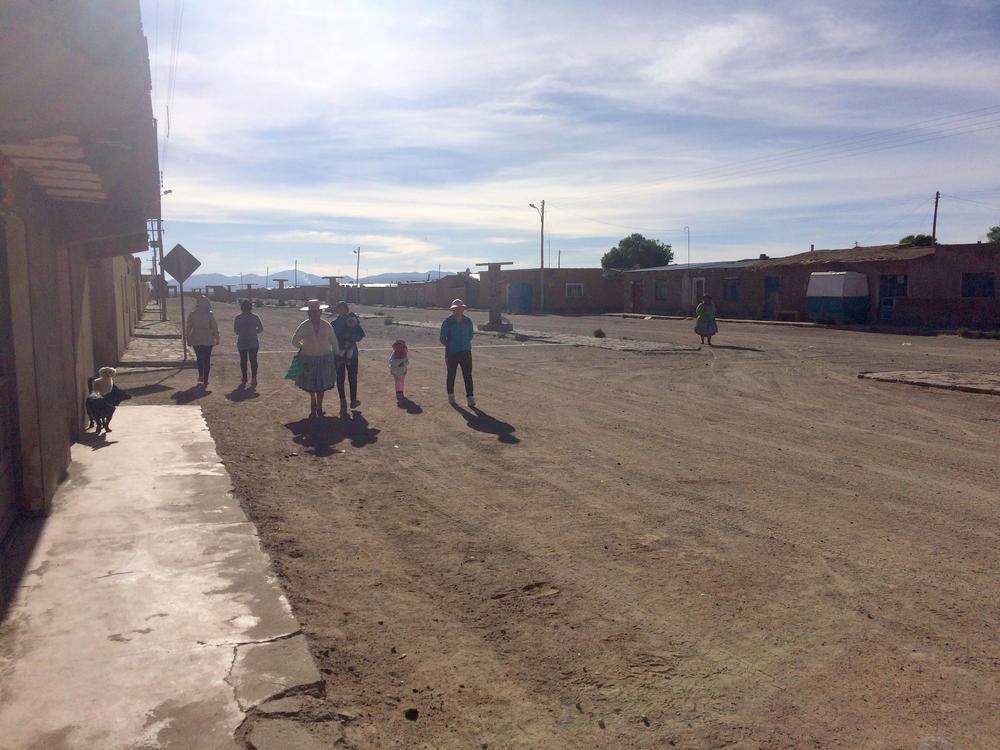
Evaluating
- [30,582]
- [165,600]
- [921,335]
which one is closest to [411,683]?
[165,600]

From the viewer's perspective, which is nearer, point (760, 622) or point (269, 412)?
point (760, 622)

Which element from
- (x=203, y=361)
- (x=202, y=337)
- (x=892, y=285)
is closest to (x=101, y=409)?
(x=203, y=361)

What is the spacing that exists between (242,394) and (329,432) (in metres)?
4.23

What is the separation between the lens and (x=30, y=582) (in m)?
5.17

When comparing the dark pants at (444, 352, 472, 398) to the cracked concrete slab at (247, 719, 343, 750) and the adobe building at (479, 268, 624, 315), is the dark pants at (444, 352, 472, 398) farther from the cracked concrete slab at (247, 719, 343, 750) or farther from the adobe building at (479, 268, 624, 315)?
the adobe building at (479, 268, 624, 315)

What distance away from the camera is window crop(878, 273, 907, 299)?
34.6 meters

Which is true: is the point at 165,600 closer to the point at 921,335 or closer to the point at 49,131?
the point at 49,131

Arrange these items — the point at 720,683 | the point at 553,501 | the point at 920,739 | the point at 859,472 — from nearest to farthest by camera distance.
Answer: the point at 920,739
the point at 720,683
the point at 553,501
the point at 859,472

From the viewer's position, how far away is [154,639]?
440 cm

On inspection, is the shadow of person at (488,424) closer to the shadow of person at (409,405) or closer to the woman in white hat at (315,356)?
the shadow of person at (409,405)

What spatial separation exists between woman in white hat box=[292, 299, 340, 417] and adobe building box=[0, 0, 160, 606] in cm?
241

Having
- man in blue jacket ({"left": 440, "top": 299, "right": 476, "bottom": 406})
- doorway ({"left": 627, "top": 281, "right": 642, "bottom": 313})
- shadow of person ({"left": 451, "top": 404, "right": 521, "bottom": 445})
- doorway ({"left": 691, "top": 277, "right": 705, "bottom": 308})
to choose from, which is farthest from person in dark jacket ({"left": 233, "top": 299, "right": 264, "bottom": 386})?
doorway ({"left": 627, "top": 281, "right": 642, "bottom": 313})

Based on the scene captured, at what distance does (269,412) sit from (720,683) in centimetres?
944

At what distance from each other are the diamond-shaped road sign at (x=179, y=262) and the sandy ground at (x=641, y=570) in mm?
9289
